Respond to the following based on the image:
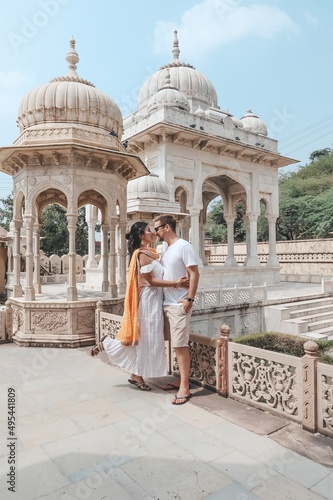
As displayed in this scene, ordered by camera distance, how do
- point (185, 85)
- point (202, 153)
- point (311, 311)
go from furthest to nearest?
point (185, 85), point (202, 153), point (311, 311)

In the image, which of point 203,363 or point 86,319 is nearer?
point 203,363

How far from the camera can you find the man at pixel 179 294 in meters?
3.74

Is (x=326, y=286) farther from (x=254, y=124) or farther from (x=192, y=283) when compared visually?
(x=192, y=283)

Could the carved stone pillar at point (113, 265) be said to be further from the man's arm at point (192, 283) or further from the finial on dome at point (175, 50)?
the finial on dome at point (175, 50)

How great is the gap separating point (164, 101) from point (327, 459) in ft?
52.3

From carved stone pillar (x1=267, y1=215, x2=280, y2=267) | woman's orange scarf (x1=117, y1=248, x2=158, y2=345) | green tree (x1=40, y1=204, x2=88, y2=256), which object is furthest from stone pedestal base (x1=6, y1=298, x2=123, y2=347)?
green tree (x1=40, y1=204, x2=88, y2=256)

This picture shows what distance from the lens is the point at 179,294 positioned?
12.8 ft

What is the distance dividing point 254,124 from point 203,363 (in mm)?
19025

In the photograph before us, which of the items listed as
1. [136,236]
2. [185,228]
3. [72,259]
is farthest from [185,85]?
[136,236]

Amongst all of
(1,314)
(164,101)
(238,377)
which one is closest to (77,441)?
(238,377)

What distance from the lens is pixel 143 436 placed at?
307 cm

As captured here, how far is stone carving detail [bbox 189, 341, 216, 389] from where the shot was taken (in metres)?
4.21

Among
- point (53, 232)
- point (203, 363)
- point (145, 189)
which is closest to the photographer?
point (203, 363)

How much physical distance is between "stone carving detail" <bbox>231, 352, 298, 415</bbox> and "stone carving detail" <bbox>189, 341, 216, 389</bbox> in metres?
0.32
